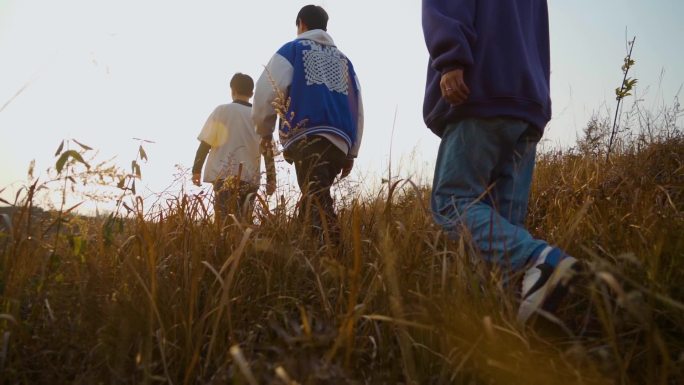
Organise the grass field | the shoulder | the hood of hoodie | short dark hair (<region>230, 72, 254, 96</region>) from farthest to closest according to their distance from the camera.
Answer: short dark hair (<region>230, 72, 254, 96</region>), the hood of hoodie, the shoulder, the grass field

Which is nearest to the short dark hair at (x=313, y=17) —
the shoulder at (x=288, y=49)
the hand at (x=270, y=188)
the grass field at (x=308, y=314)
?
the shoulder at (x=288, y=49)

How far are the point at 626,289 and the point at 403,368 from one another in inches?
26.1

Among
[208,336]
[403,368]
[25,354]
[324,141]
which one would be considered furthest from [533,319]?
[324,141]

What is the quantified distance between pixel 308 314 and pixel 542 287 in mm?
592

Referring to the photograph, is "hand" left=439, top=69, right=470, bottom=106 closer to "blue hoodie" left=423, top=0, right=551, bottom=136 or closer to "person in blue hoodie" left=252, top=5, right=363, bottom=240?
"blue hoodie" left=423, top=0, right=551, bottom=136

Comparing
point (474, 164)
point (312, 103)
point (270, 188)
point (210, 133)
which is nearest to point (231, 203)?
point (270, 188)

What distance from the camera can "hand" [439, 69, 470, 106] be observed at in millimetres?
1686

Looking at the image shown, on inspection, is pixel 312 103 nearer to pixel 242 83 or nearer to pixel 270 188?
pixel 270 188

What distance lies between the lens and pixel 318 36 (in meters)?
2.88

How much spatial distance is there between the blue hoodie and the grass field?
0.50 metres

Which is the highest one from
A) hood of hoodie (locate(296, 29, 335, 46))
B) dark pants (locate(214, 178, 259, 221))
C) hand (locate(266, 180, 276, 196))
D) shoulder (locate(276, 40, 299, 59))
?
hood of hoodie (locate(296, 29, 335, 46))

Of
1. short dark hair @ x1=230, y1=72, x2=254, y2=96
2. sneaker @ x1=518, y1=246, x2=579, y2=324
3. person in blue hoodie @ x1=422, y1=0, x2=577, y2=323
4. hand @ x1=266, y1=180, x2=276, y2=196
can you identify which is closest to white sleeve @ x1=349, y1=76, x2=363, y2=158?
hand @ x1=266, y1=180, x2=276, y2=196

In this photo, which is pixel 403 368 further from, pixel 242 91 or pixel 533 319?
pixel 242 91

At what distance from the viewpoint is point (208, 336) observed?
3.76 ft
